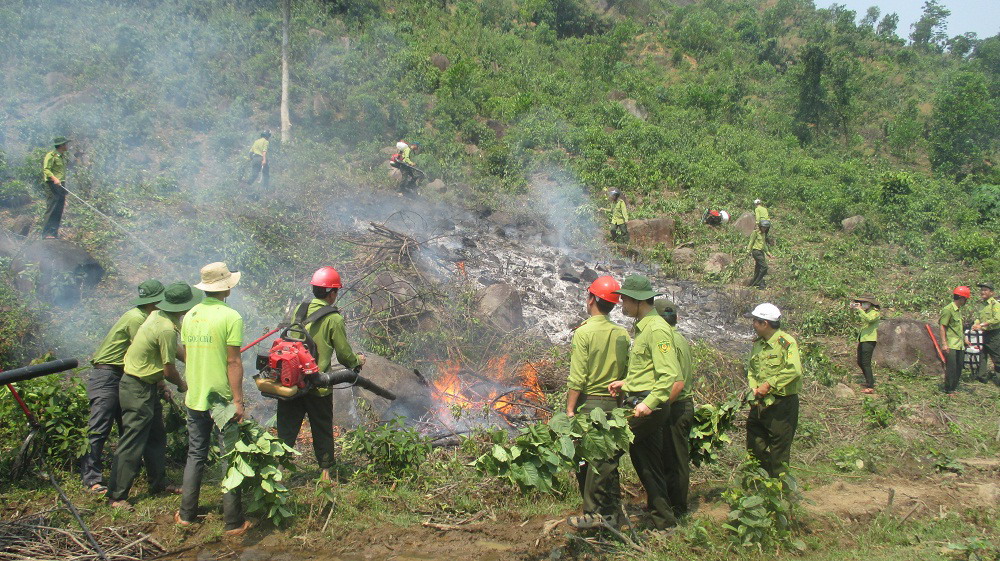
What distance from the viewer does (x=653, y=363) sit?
4.20m

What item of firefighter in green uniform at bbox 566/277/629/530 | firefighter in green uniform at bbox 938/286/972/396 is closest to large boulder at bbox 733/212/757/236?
firefighter in green uniform at bbox 938/286/972/396

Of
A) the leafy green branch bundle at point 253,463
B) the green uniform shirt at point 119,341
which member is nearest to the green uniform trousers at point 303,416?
the leafy green branch bundle at point 253,463

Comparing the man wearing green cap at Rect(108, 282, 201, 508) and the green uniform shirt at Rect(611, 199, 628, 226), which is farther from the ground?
the man wearing green cap at Rect(108, 282, 201, 508)

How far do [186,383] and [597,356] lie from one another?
2936mm

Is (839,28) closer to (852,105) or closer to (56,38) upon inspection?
(852,105)

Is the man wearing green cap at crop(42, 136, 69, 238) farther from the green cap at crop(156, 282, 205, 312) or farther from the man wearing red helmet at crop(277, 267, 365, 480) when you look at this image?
the man wearing red helmet at crop(277, 267, 365, 480)

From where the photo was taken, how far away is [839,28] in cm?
3341

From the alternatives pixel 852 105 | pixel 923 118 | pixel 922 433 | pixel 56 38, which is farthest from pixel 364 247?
pixel 923 118

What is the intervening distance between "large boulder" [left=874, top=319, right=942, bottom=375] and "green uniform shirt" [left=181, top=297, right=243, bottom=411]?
9.58 m

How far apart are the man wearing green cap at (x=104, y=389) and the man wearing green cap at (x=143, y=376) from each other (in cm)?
19

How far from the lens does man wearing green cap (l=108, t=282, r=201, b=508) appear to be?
4508mm

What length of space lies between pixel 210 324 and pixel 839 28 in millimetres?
37714

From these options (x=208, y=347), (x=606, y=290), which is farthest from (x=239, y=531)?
(x=606, y=290)

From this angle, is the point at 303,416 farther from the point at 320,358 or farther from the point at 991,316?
the point at 991,316
